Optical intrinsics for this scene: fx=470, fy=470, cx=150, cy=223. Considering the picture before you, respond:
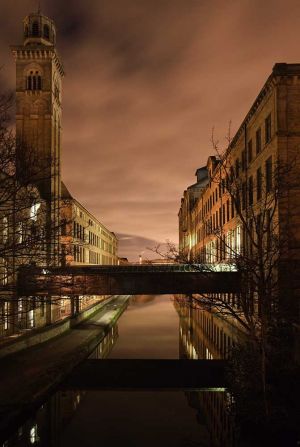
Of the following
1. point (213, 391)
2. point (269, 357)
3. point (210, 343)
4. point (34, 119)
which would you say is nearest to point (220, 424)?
point (269, 357)

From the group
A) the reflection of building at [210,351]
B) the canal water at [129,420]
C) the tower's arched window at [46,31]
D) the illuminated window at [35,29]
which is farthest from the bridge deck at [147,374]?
the tower's arched window at [46,31]

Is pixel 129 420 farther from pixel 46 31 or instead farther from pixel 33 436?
pixel 46 31

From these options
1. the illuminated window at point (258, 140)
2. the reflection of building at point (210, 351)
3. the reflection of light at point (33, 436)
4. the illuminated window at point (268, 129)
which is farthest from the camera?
the illuminated window at point (258, 140)

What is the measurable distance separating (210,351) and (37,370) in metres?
13.1

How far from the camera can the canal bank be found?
16078 millimetres

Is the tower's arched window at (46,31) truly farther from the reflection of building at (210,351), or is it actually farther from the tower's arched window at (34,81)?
the reflection of building at (210,351)

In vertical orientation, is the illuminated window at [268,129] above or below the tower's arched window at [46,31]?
below

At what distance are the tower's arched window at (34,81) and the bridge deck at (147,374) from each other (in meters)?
33.4

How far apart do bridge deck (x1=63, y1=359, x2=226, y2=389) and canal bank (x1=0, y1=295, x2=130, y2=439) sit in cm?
86

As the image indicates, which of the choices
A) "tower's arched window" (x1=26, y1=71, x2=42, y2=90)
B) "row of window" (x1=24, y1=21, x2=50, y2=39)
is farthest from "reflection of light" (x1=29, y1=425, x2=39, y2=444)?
"row of window" (x1=24, y1=21, x2=50, y2=39)

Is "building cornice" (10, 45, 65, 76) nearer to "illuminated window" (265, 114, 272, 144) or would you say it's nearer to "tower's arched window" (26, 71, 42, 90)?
"tower's arched window" (26, 71, 42, 90)

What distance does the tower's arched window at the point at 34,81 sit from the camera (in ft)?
164

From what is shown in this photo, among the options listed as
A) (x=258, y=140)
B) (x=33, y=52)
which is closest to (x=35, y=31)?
(x=33, y=52)

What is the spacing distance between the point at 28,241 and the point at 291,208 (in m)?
16.7
